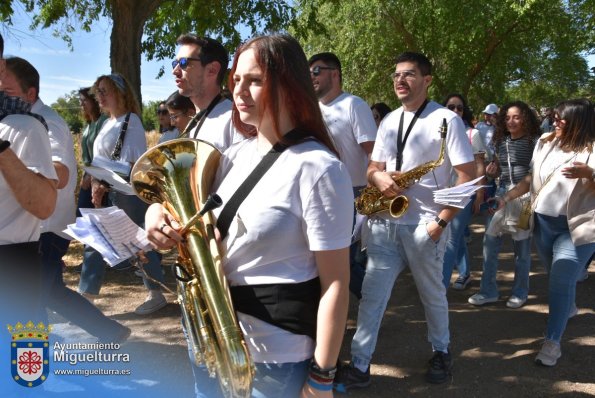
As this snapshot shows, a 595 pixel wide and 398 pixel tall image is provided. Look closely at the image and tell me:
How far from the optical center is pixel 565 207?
377 cm

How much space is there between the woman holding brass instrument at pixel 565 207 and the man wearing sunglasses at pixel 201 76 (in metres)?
2.39

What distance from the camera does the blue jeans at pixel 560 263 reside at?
3727 mm

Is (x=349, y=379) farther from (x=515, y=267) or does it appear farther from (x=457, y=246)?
(x=515, y=267)

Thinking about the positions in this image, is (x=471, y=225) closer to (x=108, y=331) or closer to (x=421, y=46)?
(x=108, y=331)

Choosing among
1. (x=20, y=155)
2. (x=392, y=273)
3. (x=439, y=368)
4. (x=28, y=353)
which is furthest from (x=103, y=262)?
(x=439, y=368)

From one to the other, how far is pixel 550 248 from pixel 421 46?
1619 cm

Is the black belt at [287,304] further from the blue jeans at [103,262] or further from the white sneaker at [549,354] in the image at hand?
the blue jeans at [103,262]

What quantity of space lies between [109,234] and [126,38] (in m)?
7.13

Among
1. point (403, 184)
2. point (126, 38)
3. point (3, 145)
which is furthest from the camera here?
point (126, 38)

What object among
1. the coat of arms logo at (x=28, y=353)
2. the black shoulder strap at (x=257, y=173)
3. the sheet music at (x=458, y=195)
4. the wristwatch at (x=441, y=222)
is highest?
the black shoulder strap at (x=257, y=173)

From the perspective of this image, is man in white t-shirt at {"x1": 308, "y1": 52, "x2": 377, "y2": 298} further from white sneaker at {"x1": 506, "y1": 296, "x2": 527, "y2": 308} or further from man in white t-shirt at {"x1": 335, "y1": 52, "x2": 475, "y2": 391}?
white sneaker at {"x1": 506, "y1": 296, "x2": 527, "y2": 308}

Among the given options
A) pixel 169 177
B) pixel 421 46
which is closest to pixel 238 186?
pixel 169 177

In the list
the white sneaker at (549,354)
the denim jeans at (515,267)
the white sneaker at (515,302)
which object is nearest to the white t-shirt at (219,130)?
the white sneaker at (549,354)

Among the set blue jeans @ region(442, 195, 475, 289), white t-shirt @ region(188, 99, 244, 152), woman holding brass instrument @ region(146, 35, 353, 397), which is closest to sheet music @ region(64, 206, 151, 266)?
woman holding brass instrument @ region(146, 35, 353, 397)
